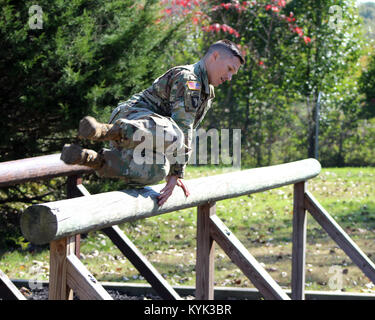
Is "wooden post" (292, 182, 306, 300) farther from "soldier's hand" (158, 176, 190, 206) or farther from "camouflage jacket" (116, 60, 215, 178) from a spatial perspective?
"soldier's hand" (158, 176, 190, 206)

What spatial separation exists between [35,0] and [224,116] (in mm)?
7305

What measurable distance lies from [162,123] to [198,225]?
104 centimetres

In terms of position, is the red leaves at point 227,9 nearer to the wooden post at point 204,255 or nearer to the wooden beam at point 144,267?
the wooden beam at point 144,267

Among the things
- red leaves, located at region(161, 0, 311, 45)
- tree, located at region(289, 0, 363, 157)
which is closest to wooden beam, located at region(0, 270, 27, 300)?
red leaves, located at region(161, 0, 311, 45)

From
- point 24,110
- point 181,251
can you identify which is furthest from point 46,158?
point 181,251

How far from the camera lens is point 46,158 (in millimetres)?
3996

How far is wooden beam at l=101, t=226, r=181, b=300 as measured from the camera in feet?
14.8

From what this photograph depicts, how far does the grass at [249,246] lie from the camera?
597 centimetres

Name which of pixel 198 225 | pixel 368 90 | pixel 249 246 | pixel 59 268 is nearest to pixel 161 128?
pixel 59 268

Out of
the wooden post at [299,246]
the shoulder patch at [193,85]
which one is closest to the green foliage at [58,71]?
the wooden post at [299,246]

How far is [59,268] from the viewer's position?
2.77 metres

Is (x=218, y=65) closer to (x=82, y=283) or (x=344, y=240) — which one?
(x=82, y=283)

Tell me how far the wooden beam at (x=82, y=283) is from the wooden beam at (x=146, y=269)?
6.01 feet
